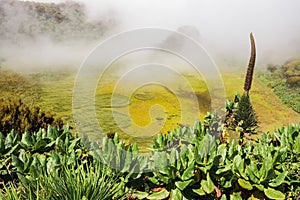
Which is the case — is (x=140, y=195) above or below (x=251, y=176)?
below

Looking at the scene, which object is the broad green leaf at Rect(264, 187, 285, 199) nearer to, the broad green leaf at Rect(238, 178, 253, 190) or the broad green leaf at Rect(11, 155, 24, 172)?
the broad green leaf at Rect(238, 178, 253, 190)

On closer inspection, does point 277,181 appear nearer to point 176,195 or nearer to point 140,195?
point 176,195

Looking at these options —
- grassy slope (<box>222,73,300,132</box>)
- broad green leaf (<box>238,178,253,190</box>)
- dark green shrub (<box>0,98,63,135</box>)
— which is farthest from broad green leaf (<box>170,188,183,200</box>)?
grassy slope (<box>222,73,300,132</box>)

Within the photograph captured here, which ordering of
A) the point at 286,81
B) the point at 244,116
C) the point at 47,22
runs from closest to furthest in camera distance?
the point at 244,116 < the point at 286,81 < the point at 47,22

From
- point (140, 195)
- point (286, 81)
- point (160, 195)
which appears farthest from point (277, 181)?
point (286, 81)

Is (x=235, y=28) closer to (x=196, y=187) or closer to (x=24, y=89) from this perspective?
(x=24, y=89)

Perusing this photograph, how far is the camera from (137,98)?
982 centimetres

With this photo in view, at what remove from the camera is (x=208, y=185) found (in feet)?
7.17

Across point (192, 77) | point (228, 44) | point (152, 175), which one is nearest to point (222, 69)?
point (228, 44)

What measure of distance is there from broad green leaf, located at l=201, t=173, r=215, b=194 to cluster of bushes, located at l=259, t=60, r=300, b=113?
10.1m

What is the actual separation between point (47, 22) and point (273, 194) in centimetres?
1670

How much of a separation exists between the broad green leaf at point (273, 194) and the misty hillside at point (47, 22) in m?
15.1

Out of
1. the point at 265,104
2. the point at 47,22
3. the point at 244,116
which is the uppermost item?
the point at 47,22

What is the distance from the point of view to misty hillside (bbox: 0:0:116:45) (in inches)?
626
